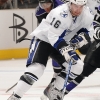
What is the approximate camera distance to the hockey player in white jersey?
452 centimetres

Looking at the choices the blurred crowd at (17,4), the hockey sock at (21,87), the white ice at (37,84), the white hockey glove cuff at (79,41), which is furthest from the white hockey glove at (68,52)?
the blurred crowd at (17,4)

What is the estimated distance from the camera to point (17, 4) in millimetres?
9164

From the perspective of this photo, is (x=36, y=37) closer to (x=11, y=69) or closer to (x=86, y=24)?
(x=86, y=24)

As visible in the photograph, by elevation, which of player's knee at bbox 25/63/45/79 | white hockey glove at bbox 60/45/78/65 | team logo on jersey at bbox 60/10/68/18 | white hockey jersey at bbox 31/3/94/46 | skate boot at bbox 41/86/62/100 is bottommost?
skate boot at bbox 41/86/62/100

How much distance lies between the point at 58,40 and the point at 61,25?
13 centimetres

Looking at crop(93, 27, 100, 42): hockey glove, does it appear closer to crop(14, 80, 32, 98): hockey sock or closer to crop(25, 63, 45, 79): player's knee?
crop(25, 63, 45, 79): player's knee

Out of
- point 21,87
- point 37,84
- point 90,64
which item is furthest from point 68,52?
point 37,84

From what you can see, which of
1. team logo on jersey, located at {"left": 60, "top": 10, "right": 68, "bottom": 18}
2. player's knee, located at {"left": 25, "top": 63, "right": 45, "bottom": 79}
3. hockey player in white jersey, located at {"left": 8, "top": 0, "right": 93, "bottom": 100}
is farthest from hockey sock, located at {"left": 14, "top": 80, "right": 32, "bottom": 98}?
team logo on jersey, located at {"left": 60, "top": 10, "right": 68, "bottom": 18}

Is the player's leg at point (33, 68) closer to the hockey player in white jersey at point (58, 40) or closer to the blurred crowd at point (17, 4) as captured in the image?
the hockey player in white jersey at point (58, 40)

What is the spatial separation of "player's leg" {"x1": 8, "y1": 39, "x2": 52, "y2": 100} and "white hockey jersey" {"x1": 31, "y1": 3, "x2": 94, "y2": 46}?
0.29 feet

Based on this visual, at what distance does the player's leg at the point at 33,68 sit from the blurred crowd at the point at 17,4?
4332 millimetres

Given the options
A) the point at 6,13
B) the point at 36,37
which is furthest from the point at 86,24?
the point at 6,13

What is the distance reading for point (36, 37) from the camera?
15.8ft

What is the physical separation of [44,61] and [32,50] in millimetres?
169
